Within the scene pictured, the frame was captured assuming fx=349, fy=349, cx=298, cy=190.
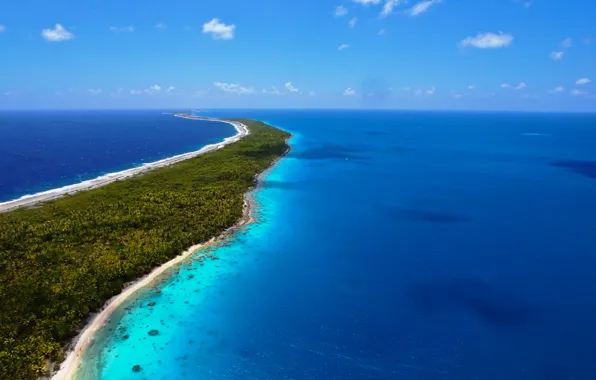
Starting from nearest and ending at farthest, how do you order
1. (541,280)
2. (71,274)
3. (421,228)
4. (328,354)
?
(328,354) → (71,274) → (541,280) → (421,228)

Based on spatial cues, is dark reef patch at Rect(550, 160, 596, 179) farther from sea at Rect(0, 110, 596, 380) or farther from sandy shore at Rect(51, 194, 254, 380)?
sandy shore at Rect(51, 194, 254, 380)

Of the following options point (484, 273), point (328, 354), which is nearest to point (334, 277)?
point (328, 354)

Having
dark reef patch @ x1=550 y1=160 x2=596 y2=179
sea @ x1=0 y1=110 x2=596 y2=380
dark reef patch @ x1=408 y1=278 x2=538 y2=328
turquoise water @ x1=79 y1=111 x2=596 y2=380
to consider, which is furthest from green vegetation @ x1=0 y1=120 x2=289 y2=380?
dark reef patch @ x1=550 y1=160 x2=596 y2=179

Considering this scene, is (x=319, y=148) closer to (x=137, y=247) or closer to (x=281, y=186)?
(x=281, y=186)

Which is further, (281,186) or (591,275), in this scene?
(281,186)

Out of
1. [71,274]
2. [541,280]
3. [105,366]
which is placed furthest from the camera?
[541,280]

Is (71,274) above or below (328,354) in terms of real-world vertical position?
above

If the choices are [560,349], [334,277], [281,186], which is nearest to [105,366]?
[334,277]
